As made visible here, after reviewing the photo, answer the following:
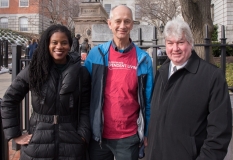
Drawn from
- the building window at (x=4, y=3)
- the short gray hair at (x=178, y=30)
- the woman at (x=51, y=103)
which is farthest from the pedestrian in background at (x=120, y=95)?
the building window at (x=4, y=3)

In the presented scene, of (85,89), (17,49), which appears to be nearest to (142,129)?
(85,89)

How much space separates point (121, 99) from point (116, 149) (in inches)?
19.8

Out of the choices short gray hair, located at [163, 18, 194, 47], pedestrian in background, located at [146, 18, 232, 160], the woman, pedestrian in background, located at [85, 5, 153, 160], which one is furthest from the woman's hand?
short gray hair, located at [163, 18, 194, 47]

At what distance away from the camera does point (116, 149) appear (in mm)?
2668

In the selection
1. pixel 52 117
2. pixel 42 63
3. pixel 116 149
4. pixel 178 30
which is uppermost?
pixel 178 30

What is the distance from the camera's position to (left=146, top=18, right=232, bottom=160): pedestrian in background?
6.70ft

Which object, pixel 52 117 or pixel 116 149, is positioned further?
pixel 116 149

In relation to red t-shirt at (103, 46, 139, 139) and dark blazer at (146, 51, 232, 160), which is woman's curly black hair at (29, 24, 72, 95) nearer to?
red t-shirt at (103, 46, 139, 139)

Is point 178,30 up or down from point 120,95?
up

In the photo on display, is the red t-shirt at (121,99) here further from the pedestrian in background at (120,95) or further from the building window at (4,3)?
the building window at (4,3)

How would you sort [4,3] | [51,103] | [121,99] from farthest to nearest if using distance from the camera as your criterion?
[4,3] → [121,99] → [51,103]

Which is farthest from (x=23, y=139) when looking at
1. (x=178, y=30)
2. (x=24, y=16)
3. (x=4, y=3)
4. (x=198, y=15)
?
(x=4, y=3)

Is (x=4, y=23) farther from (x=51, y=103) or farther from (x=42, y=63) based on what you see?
(x=51, y=103)

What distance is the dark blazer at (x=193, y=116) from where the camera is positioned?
2.04 m
